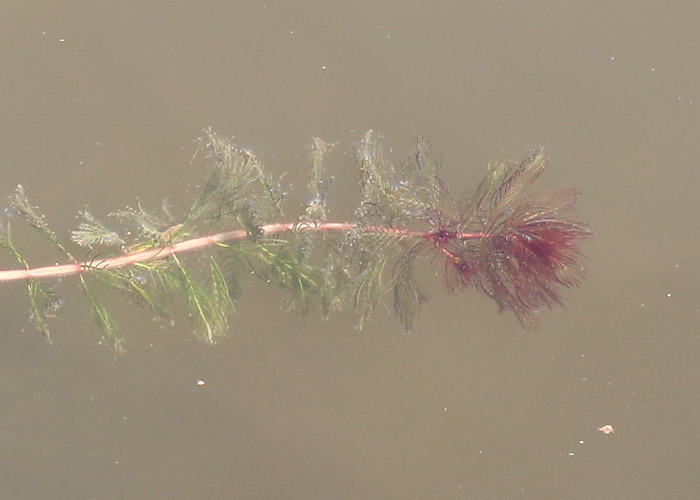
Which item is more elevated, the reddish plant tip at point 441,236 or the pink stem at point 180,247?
the reddish plant tip at point 441,236

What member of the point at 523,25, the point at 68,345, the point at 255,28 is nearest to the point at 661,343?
the point at 523,25

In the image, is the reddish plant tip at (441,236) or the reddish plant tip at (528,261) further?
the reddish plant tip at (441,236)

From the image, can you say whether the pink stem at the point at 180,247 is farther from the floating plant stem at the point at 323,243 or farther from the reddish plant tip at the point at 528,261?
the reddish plant tip at the point at 528,261

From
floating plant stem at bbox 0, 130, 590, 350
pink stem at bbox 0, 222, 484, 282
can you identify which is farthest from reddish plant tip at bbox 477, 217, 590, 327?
pink stem at bbox 0, 222, 484, 282

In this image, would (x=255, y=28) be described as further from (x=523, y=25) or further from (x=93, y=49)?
(x=523, y=25)

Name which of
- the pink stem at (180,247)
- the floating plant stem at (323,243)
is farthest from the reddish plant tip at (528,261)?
the pink stem at (180,247)

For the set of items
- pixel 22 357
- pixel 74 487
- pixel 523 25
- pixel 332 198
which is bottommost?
pixel 74 487

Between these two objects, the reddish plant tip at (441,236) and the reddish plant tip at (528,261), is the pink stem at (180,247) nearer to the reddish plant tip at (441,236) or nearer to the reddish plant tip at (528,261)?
the reddish plant tip at (441,236)
